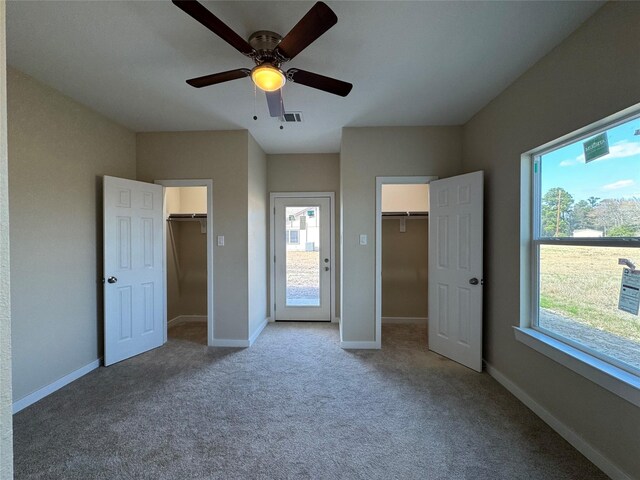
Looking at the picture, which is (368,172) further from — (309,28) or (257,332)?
(257,332)

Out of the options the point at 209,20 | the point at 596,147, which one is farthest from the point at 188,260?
the point at 596,147

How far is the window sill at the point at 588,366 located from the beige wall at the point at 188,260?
13.9ft

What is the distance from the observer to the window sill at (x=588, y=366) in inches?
60.7

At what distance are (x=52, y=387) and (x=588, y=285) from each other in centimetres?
425

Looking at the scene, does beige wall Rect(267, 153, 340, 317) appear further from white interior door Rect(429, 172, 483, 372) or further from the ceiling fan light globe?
the ceiling fan light globe

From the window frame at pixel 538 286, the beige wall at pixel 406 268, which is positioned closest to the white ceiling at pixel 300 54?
the window frame at pixel 538 286

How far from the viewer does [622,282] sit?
5.48 feet

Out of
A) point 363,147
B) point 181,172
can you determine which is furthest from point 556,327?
point 181,172

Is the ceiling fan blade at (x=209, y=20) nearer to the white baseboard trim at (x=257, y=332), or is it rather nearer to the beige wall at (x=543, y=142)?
the beige wall at (x=543, y=142)

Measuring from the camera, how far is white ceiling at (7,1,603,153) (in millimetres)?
1721

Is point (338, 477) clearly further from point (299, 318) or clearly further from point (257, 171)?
point (257, 171)

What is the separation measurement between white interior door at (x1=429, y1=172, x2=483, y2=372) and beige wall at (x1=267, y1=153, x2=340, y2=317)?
1.62 m

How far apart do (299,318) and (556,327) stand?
3269 mm

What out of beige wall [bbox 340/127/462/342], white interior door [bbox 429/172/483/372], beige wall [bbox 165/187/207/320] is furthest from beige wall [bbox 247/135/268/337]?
white interior door [bbox 429/172/483/372]
